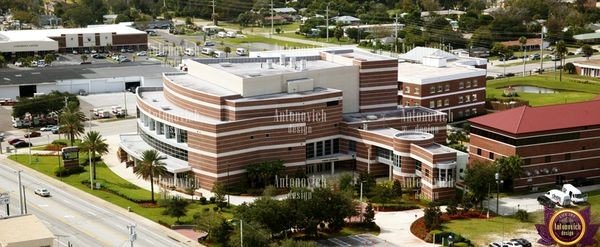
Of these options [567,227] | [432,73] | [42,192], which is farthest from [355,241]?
[432,73]

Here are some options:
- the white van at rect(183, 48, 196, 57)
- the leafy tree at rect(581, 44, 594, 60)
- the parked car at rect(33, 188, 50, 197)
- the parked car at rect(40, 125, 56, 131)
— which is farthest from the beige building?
the leafy tree at rect(581, 44, 594, 60)

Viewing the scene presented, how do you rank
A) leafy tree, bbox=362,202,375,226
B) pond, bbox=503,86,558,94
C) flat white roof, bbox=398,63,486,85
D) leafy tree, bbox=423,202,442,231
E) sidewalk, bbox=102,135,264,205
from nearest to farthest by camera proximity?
1. leafy tree, bbox=423,202,442,231
2. leafy tree, bbox=362,202,375,226
3. sidewalk, bbox=102,135,264,205
4. flat white roof, bbox=398,63,486,85
5. pond, bbox=503,86,558,94

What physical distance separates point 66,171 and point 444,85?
142 feet

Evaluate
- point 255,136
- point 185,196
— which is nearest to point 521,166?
point 255,136

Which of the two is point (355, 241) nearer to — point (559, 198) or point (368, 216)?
point (368, 216)

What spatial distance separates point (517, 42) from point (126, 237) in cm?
11355

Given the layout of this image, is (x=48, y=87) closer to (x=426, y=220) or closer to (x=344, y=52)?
(x=344, y=52)

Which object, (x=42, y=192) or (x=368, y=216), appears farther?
(x=42, y=192)

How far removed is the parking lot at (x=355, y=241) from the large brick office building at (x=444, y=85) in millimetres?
38671

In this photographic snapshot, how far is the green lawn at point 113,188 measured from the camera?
67.2 metres

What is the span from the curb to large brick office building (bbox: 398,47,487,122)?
40177mm

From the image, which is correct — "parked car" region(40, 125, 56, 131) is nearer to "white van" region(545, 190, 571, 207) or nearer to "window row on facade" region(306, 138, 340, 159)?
"window row on facade" region(306, 138, 340, 159)

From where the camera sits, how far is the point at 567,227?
2061 inches

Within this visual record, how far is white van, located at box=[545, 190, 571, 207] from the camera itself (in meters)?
69.3
